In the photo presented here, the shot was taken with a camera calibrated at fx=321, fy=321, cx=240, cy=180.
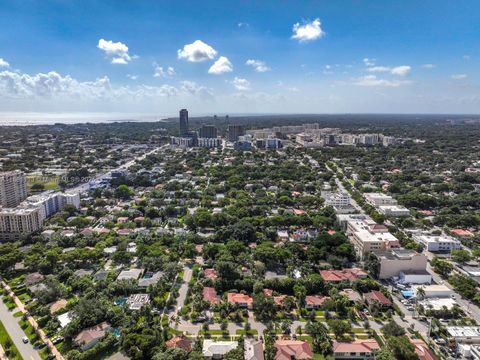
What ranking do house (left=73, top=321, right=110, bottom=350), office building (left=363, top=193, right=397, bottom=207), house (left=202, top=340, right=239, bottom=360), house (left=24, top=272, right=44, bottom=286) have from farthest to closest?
1. office building (left=363, top=193, right=397, bottom=207)
2. house (left=24, top=272, right=44, bottom=286)
3. house (left=73, top=321, right=110, bottom=350)
4. house (left=202, top=340, right=239, bottom=360)

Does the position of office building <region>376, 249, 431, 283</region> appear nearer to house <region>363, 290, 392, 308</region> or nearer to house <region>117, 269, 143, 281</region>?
house <region>363, 290, 392, 308</region>


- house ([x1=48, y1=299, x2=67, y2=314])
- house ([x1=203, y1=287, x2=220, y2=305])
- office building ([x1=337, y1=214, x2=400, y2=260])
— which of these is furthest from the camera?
office building ([x1=337, y1=214, x2=400, y2=260])

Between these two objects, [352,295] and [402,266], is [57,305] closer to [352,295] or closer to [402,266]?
[352,295]

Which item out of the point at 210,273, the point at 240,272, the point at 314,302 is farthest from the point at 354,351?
the point at 210,273

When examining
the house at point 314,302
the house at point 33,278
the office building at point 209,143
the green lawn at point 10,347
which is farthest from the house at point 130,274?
the office building at point 209,143

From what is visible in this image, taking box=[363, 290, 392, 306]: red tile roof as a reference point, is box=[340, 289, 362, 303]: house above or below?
below

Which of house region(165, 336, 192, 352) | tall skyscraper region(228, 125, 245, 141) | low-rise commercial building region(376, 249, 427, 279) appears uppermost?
tall skyscraper region(228, 125, 245, 141)

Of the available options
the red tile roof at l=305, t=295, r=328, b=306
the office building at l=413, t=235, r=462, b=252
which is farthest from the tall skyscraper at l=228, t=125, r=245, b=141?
the red tile roof at l=305, t=295, r=328, b=306
